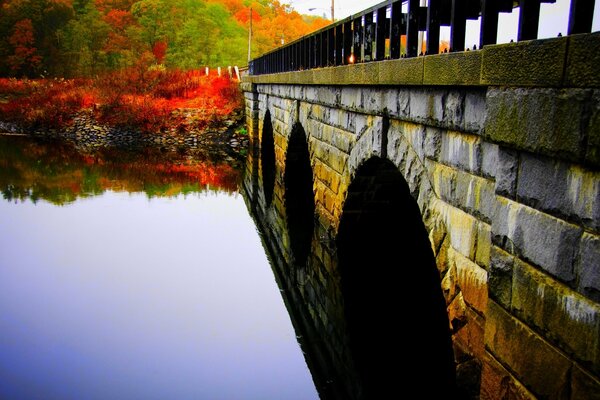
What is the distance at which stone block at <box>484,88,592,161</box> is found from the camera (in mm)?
2752

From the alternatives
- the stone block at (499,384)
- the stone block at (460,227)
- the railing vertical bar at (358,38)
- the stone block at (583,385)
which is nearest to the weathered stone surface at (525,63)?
the stone block at (460,227)

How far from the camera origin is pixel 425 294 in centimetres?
915

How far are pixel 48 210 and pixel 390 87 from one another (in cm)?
1266

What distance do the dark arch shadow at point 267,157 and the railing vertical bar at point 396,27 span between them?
1068 cm

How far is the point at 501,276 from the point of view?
3.56m

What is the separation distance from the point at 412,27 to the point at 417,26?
0.05m

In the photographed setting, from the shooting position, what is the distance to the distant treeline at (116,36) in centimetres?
4978

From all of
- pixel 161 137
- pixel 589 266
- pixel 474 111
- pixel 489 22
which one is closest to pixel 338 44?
pixel 489 22

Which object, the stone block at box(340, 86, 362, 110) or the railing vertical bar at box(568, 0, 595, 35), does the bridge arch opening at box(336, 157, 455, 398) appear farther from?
the railing vertical bar at box(568, 0, 595, 35)

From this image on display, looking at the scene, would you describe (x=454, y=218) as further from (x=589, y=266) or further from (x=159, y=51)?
(x=159, y=51)

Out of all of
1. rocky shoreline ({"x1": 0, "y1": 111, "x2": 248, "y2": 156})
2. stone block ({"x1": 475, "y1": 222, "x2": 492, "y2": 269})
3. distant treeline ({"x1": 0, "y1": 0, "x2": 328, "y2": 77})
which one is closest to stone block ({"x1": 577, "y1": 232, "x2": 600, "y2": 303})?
stone block ({"x1": 475, "y1": 222, "x2": 492, "y2": 269})

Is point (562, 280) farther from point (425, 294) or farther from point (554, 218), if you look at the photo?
point (425, 294)

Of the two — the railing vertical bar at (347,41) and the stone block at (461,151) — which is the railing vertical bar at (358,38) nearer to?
the railing vertical bar at (347,41)

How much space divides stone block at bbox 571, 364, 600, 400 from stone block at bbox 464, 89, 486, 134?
1.77 metres
